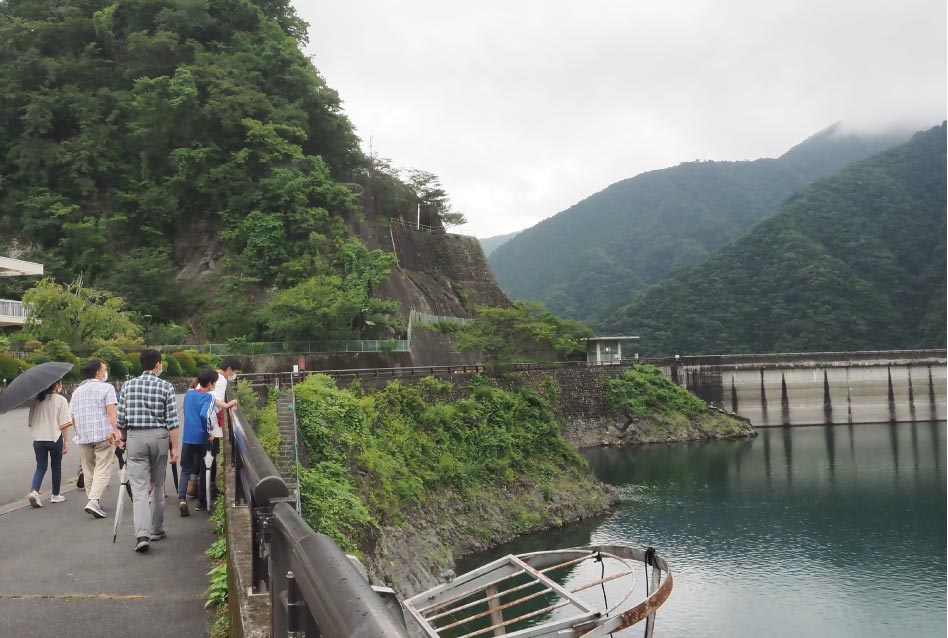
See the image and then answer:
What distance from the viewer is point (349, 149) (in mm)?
42844

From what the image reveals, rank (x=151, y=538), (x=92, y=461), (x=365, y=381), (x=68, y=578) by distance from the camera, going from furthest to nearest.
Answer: (x=365, y=381)
(x=92, y=461)
(x=151, y=538)
(x=68, y=578)

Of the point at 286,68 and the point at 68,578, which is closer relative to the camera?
the point at 68,578

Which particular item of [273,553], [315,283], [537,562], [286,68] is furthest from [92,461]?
[286,68]

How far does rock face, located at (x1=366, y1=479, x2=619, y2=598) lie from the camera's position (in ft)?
54.5

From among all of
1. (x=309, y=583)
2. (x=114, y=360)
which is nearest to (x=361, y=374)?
(x=114, y=360)

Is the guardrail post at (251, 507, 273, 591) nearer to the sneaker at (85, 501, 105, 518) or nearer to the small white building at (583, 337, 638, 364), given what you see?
the sneaker at (85, 501, 105, 518)

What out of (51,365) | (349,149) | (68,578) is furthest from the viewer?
(349,149)

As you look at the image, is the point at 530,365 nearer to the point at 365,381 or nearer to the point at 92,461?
the point at 365,381

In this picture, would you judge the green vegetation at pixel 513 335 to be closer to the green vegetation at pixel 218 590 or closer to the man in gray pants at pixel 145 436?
the man in gray pants at pixel 145 436

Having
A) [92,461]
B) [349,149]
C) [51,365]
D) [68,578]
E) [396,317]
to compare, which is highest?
[349,149]

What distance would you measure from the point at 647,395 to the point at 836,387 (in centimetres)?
1709

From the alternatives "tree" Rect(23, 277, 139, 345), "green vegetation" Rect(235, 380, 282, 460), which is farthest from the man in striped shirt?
"tree" Rect(23, 277, 139, 345)

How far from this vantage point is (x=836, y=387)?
163 feet

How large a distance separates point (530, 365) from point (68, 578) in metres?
33.3
